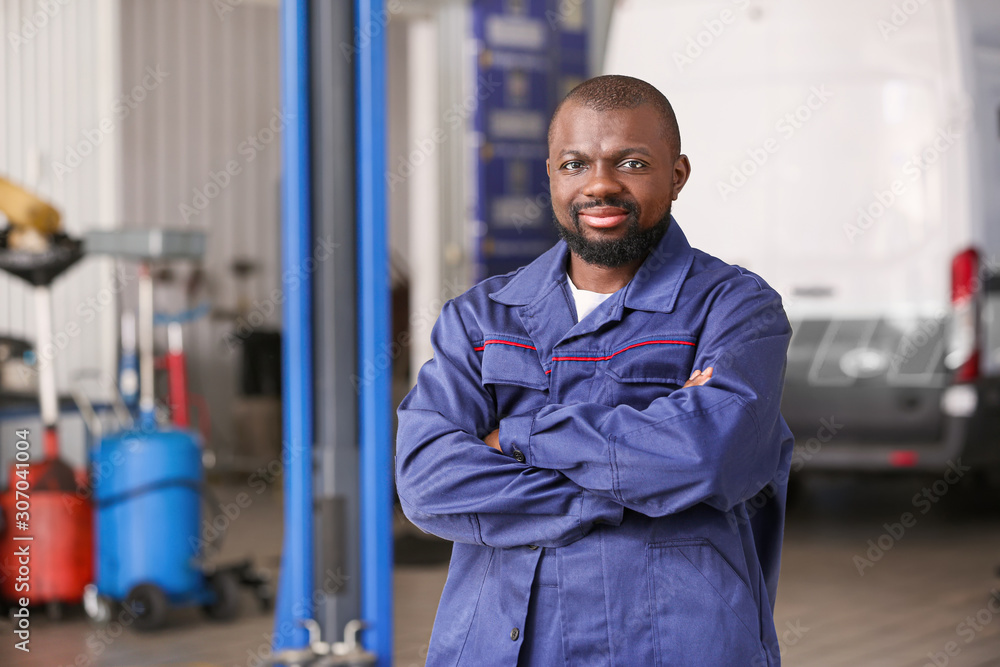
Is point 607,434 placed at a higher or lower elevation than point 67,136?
lower

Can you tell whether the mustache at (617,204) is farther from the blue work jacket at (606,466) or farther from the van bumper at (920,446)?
the van bumper at (920,446)

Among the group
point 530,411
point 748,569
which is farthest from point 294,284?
point 748,569

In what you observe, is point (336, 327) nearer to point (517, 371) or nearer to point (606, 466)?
point (517, 371)

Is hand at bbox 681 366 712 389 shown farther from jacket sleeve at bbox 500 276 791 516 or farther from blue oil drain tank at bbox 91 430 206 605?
blue oil drain tank at bbox 91 430 206 605

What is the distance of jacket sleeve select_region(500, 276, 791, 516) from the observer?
→ 141cm

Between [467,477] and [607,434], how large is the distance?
0.65 ft

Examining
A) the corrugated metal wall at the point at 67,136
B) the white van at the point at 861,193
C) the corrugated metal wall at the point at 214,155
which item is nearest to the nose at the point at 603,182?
the white van at the point at 861,193

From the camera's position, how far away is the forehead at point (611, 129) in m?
1.50

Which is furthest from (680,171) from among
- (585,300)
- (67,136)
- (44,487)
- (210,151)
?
(210,151)

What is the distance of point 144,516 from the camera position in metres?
4.14

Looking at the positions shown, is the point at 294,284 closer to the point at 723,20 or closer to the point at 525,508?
the point at 525,508

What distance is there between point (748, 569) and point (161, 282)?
26.3ft

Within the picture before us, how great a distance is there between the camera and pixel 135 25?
8.77 metres

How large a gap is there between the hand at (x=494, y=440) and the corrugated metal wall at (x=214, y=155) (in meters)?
7.56
